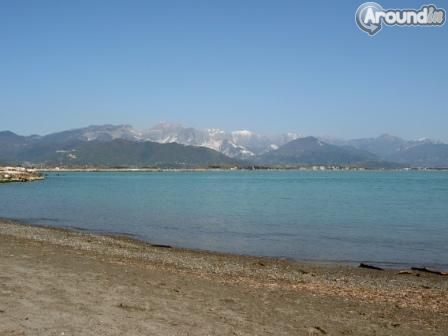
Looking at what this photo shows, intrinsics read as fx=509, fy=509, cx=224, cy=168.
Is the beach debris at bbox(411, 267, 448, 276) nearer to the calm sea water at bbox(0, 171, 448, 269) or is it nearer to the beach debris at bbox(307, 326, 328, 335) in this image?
the calm sea water at bbox(0, 171, 448, 269)

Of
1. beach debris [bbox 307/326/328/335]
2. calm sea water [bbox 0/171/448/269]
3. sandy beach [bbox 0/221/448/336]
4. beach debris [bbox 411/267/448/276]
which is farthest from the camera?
calm sea water [bbox 0/171/448/269]

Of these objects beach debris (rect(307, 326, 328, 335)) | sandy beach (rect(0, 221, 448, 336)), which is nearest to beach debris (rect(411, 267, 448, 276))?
sandy beach (rect(0, 221, 448, 336))

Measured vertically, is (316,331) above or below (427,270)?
above

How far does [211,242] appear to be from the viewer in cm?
3044

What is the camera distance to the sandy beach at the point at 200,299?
962 centimetres

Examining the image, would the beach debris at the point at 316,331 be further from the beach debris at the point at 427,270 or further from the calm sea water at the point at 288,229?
the calm sea water at the point at 288,229

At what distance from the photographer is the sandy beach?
9.62m

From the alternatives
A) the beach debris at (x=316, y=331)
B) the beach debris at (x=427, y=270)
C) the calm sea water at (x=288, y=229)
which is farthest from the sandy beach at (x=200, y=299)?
the calm sea water at (x=288, y=229)

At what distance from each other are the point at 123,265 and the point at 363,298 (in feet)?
26.6

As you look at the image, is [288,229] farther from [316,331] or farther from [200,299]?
[316,331]

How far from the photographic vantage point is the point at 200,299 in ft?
40.0

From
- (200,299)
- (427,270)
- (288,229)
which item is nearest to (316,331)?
(200,299)

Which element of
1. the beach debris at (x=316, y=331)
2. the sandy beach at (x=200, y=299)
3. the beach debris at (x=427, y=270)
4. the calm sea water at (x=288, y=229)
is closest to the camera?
the sandy beach at (x=200, y=299)

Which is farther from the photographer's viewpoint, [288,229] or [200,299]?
[288,229]
